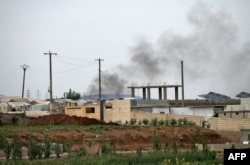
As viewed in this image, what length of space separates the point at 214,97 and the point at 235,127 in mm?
21315

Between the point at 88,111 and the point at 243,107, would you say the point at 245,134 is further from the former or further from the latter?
the point at 88,111

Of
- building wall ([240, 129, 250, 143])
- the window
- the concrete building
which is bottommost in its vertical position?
building wall ([240, 129, 250, 143])

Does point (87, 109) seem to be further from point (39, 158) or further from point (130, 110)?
point (39, 158)

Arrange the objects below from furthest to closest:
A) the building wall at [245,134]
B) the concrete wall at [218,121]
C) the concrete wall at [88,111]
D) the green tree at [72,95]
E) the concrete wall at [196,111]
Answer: the green tree at [72,95] < the concrete wall at [88,111] < the concrete wall at [196,111] < the concrete wall at [218,121] < the building wall at [245,134]

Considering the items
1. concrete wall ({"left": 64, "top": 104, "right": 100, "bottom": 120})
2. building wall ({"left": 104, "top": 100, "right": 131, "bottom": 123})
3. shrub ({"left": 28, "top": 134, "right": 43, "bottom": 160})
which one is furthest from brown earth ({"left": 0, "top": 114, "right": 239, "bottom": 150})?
concrete wall ({"left": 64, "top": 104, "right": 100, "bottom": 120})

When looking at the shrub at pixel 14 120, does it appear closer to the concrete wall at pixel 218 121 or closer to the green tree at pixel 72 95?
the concrete wall at pixel 218 121

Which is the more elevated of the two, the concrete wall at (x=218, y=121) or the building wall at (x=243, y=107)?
the building wall at (x=243, y=107)

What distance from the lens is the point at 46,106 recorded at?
7069cm

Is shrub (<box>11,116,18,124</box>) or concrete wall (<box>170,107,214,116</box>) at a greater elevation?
concrete wall (<box>170,107,214,116</box>)

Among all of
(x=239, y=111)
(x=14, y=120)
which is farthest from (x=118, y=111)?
(x=239, y=111)

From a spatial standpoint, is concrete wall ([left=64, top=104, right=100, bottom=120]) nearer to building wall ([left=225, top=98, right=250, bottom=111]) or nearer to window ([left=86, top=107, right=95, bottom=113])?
window ([left=86, top=107, right=95, bottom=113])

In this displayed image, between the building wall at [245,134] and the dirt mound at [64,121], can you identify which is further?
the dirt mound at [64,121]

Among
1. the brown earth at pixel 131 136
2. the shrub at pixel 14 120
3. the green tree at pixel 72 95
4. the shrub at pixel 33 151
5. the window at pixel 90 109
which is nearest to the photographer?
the shrub at pixel 33 151

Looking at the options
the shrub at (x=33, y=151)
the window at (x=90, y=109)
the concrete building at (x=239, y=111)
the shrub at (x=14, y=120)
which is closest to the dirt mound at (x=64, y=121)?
the shrub at (x=14, y=120)
